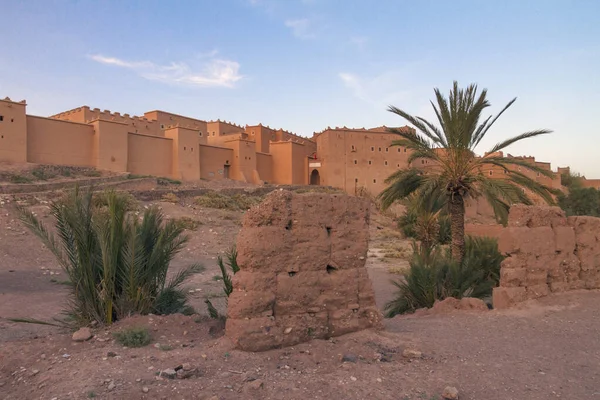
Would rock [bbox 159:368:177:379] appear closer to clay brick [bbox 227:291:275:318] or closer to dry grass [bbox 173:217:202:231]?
clay brick [bbox 227:291:275:318]

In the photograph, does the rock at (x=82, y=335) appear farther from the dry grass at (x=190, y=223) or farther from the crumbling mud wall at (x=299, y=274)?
the dry grass at (x=190, y=223)

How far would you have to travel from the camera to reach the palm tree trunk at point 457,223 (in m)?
10.2

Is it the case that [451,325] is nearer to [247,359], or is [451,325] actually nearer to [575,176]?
[247,359]

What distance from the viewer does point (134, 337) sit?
4582 mm

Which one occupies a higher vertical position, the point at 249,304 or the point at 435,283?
the point at 249,304

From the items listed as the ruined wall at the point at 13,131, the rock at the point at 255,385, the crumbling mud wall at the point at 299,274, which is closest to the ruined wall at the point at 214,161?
the ruined wall at the point at 13,131

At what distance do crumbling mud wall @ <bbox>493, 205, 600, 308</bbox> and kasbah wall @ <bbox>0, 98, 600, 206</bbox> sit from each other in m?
13.7

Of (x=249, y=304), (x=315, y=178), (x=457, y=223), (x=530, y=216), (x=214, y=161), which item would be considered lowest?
(x=249, y=304)

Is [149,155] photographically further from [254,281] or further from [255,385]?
[255,385]

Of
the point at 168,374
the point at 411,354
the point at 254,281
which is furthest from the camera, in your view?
the point at 254,281

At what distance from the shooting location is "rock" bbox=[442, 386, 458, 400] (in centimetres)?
364

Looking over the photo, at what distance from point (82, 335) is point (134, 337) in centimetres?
62

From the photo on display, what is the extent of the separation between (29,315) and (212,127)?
120 feet

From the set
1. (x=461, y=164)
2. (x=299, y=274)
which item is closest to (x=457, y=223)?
(x=461, y=164)
